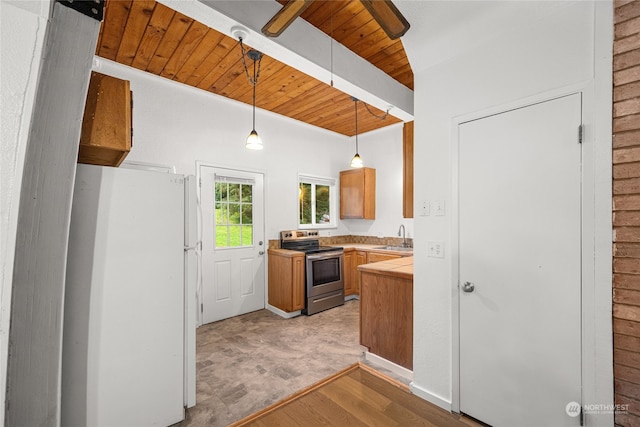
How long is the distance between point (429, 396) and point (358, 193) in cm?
342

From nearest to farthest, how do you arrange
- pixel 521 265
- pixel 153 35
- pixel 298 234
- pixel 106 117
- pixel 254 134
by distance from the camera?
pixel 106 117
pixel 521 265
pixel 153 35
pixel 254 134
pixel 298 234

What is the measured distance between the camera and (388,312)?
2.50m

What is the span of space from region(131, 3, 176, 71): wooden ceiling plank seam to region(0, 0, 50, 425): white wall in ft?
6.45

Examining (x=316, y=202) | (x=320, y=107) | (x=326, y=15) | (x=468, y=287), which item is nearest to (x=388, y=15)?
(x=326, y=15)

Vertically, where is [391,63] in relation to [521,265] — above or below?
above

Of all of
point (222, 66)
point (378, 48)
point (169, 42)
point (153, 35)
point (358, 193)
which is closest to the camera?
point (153, 35)

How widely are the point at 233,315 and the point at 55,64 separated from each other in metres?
3.66

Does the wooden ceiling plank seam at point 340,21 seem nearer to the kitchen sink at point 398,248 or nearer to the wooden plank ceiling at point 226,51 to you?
the wooden plank ceiling at point 226,51

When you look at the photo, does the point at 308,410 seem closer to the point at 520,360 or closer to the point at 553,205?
the point at 520,360

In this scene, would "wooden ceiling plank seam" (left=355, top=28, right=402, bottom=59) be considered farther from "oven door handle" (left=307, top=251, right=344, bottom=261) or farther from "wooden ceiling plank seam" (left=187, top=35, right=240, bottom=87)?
"oven door handle" (left=307, top=251, right=344, bottom=261)

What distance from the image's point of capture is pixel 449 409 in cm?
195

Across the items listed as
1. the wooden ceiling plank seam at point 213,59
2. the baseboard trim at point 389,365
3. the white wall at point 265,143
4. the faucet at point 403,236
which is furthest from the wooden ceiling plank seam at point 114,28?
the faucet at point 403,236

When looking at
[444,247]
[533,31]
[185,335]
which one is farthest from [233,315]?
[533,31]

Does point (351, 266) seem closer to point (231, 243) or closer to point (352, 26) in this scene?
point (231, 243)
